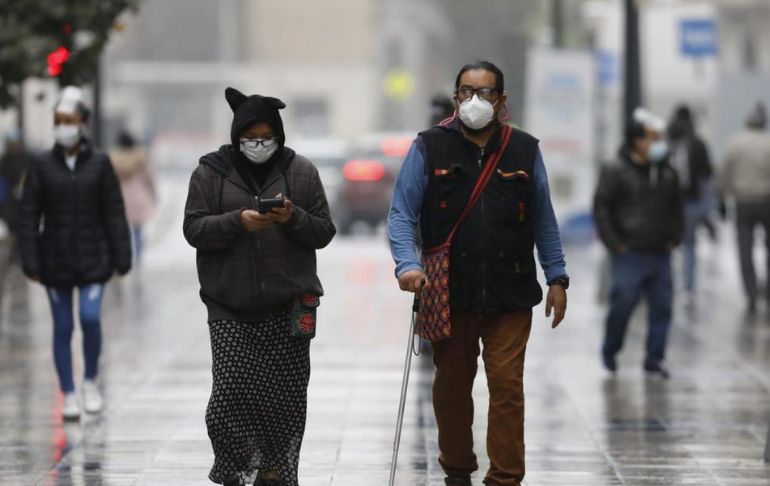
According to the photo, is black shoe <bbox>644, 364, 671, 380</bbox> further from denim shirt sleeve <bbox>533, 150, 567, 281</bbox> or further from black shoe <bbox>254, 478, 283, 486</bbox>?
black shoe <bbox>254, 478, 283, 486</bbox>

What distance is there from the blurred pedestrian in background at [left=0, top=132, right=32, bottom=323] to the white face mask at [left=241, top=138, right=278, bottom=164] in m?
8.77

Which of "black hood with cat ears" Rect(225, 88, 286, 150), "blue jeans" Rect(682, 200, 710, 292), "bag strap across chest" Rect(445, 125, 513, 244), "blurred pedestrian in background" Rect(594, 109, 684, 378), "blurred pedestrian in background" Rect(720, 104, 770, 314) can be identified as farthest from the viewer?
"blue jeans" Rect(682, 200, 710, 292)

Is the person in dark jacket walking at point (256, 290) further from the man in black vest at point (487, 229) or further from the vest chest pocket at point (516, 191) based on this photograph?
the vest chest pocket at point (516, 191)

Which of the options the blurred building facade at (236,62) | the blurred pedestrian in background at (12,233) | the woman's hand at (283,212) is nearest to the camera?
the woman's hand at (283,212)

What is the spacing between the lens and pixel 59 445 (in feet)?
30.6

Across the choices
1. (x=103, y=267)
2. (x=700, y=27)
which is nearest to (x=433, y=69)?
(x=700, y=27)

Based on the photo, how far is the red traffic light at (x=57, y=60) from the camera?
47.8 ft

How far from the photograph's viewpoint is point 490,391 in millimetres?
7578

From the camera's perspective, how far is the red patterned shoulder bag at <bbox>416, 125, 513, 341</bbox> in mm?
7508

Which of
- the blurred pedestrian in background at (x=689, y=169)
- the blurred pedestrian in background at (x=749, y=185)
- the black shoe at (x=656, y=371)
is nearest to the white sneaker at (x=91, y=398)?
the black shoe at (x=656, y=371)

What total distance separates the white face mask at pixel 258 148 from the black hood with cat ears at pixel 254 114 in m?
0.03

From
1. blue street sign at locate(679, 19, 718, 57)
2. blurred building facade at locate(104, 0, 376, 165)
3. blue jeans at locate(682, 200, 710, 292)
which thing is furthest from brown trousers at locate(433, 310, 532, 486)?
blurred building facade at locate(104, 0, 376, 165)

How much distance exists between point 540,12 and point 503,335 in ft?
200

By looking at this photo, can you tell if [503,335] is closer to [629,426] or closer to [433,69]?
[629,426]
